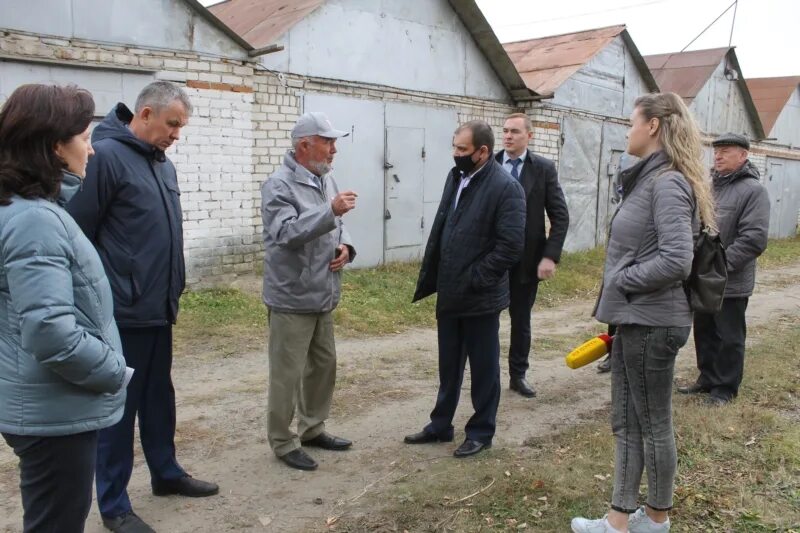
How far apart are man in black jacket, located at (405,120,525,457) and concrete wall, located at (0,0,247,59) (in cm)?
467

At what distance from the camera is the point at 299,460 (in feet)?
12.0

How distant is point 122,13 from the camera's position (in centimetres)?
691

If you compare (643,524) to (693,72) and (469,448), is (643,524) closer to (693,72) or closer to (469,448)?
(469,448)

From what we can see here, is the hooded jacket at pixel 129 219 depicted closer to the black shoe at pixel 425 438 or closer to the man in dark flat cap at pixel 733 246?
the black shoe at pixel 425 438

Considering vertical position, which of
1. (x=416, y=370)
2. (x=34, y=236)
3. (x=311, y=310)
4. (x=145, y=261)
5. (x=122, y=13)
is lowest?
(x=416, y=370)

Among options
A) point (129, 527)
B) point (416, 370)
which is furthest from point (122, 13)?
point (129, 527)

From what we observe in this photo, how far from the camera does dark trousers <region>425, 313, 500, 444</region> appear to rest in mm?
3820

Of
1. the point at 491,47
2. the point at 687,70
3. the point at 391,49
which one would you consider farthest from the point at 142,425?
the point at 687,70

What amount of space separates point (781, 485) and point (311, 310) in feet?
8.35

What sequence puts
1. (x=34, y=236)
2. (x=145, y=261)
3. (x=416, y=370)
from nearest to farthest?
(x=34, y=236) < (x=145, y=261) < (x=416, y=370)

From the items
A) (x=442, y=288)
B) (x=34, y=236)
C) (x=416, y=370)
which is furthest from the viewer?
(x=416, y=370)

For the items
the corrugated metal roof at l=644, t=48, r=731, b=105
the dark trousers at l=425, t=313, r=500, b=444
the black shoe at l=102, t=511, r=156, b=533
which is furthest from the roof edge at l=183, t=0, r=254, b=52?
the corrugated metal roof at l=644, t=48, r=731, b=105

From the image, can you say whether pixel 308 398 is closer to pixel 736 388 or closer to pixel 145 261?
pixel 145 261

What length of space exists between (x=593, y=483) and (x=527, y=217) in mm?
2105
